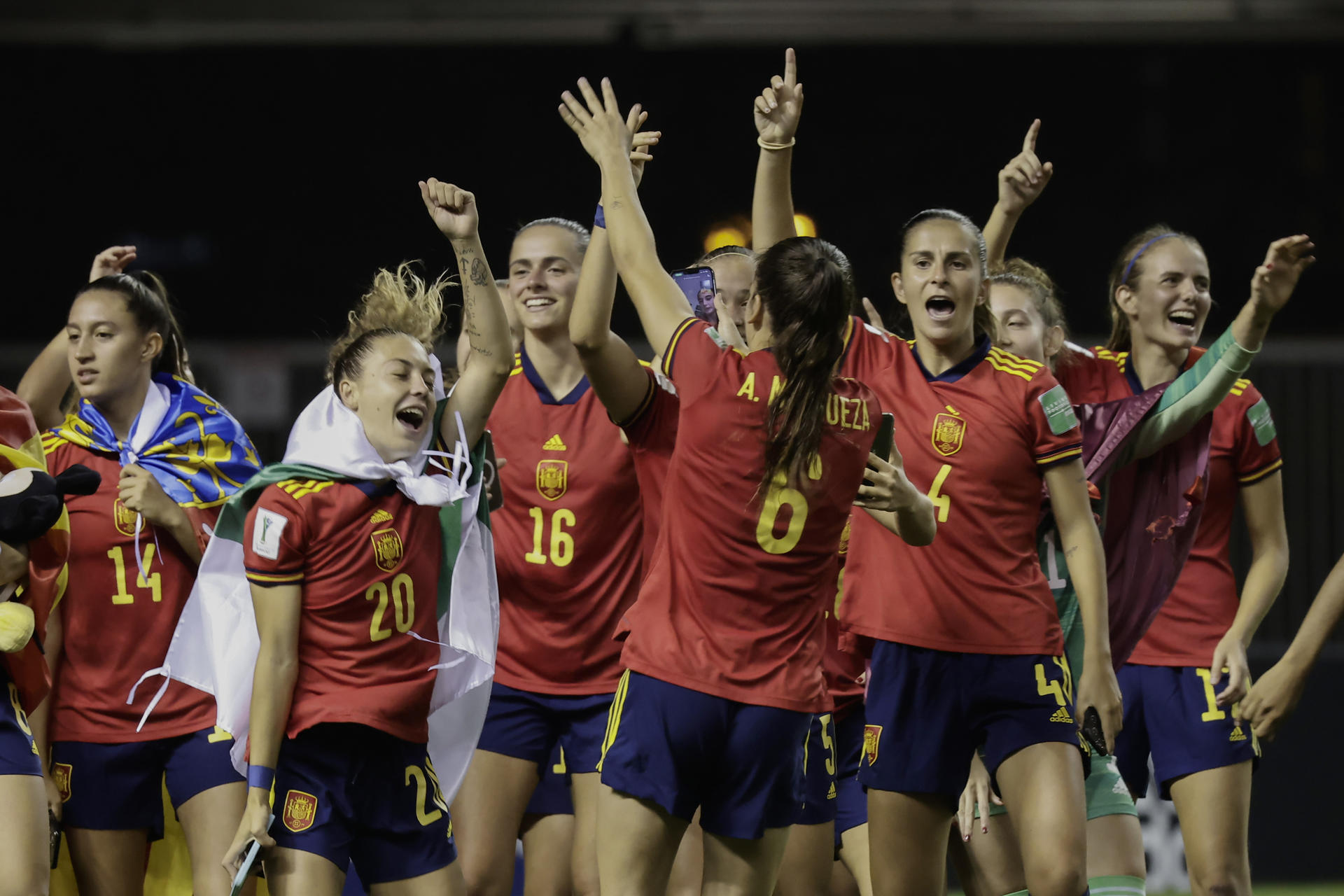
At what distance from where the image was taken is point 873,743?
4207mm

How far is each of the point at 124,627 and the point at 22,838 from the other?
0.79 metres

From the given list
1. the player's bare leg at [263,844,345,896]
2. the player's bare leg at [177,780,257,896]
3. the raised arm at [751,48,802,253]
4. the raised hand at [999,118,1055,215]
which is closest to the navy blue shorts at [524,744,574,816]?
the player's bare leg at [177,780,257,896]

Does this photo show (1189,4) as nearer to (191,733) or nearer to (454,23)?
(454,23)

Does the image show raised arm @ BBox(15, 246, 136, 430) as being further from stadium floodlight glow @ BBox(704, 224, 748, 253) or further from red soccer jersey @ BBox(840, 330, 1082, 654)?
stadium floodlight glow @ BBox(704, 224, 748, 253)

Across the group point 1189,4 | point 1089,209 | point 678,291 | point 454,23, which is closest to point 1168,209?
point 1089,209

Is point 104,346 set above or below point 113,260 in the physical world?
below

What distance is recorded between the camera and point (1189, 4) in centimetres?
1117

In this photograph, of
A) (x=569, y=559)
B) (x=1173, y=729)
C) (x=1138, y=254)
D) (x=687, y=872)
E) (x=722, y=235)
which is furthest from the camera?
(x=722, y=235)

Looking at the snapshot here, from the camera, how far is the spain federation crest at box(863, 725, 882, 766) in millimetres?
4199

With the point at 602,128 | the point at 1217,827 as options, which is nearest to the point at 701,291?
the point at 602,128

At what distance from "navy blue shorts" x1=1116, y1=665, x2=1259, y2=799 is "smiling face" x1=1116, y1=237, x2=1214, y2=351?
3.37ft

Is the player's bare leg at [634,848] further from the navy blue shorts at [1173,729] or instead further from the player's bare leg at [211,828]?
the navy blue shorts at [1173,729]

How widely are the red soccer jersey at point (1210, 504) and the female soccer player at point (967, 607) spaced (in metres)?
0.83

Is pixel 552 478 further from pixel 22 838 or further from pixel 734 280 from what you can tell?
pixel 22 838
